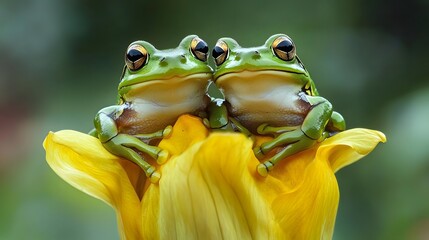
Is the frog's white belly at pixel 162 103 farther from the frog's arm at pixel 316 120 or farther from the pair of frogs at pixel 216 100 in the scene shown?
the frog's arm at pixel 316 120

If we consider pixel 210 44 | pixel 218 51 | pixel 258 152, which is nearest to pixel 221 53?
pixel 218 51

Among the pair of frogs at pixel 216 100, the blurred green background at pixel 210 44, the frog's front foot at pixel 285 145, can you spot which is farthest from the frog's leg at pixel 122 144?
the blurred green background at pixel 210 44

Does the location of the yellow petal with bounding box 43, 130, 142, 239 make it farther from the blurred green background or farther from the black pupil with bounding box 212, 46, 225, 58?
the blurred green background

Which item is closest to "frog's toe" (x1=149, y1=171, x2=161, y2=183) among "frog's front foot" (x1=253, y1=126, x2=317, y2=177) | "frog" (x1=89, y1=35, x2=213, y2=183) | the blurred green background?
"frog" (x1=89, y1=35, x2=213, y2=183)

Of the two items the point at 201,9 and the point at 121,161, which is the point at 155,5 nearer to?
the point at 201,9

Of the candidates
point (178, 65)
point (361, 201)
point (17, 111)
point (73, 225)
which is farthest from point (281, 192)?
point (17, 111)

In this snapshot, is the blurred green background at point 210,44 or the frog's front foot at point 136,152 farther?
the blurred green background at point 210,44
